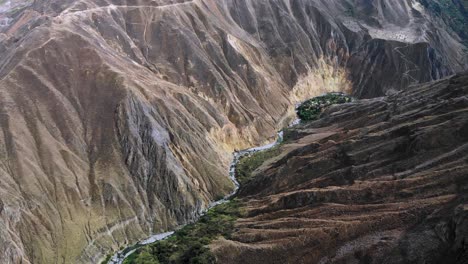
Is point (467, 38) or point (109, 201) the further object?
point (467, 38)

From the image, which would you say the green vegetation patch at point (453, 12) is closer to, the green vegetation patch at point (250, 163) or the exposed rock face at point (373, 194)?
the exposed rock face at point (373, 194)

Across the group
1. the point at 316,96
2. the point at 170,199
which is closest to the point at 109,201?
the point at 170,199

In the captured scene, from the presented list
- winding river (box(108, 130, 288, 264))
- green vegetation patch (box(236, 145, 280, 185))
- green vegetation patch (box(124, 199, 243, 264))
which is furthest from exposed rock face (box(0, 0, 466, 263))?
green vegetation patch (box(124, 199, 243, 264))

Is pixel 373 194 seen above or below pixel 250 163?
below

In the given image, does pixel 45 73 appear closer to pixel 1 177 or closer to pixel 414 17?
pixel 1 177

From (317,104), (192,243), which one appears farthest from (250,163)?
(317,104)

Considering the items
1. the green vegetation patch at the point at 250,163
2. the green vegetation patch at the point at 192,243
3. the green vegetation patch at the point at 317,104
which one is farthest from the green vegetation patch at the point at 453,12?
the green vegetation patch at the point at 192,243

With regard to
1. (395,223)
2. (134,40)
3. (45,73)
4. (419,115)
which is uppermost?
(134,40)

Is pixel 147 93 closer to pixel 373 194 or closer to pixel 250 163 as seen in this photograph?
pixel 250 163
